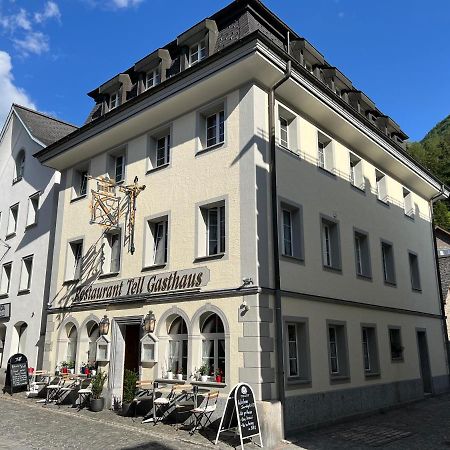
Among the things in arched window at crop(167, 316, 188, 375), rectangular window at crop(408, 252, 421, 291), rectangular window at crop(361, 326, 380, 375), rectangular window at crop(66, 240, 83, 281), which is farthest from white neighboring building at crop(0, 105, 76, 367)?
rectangular window at crop(408, 252, 421, 291)

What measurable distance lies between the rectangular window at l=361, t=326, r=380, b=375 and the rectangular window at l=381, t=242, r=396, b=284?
271 cm

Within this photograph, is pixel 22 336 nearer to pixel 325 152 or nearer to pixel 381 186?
pixel 325 152

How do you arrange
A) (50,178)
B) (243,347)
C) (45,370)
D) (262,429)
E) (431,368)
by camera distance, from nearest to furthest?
(262,429), (243,347), (45,370), (431,368), (50,178)

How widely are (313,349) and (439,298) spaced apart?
442 inches

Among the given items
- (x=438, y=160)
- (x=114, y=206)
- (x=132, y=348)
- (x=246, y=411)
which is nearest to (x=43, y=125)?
Answer: (x=114, y=206)

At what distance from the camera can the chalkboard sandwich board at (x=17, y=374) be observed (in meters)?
16.2

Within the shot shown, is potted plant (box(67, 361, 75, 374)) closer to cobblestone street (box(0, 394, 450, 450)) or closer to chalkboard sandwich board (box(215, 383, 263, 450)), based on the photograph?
cobblestone street (box(0, 394, 450, 450))

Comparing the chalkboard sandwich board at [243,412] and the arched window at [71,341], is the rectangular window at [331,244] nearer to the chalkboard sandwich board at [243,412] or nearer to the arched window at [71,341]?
the chalkboard sandwich board at [243,412]

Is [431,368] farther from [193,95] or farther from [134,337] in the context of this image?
[193,95]

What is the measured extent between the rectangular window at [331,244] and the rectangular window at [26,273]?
12.3 meters

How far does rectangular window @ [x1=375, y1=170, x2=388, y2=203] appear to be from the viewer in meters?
17.9

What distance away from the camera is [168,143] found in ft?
47.8

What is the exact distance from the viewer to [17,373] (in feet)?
53.7

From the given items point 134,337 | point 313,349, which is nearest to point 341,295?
point 313,349
